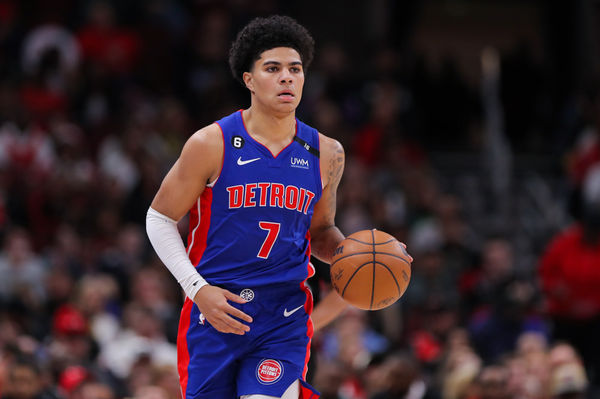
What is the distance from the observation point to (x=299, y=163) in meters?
5.07

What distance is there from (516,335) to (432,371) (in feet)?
4.82

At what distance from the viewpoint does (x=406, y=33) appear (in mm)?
17734

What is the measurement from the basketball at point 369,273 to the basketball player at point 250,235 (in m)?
0.21

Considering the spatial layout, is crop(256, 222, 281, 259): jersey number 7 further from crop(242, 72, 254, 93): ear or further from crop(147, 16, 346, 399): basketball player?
crop(242, 72, 254, 93): ear

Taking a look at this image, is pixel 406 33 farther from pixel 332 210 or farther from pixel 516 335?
pixel 332 210

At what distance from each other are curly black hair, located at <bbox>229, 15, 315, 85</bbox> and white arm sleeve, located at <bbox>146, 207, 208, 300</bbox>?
92cm

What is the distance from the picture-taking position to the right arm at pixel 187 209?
186 inches

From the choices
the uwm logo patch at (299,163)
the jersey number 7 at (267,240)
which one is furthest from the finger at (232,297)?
the uwm logo patch at (299,163)

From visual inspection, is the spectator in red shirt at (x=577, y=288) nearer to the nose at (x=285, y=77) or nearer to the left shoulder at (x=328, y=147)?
the left shoulder at (x=328, y=147)

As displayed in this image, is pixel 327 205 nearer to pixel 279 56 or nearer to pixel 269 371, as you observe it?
pixel 279 56

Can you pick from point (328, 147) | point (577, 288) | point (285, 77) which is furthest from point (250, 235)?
point (577, 288)

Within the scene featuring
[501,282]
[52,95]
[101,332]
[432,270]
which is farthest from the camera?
[52,95]

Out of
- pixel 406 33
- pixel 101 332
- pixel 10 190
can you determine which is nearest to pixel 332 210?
pixel 101 332

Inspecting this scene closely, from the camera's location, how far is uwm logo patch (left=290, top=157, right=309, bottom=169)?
5047mm
